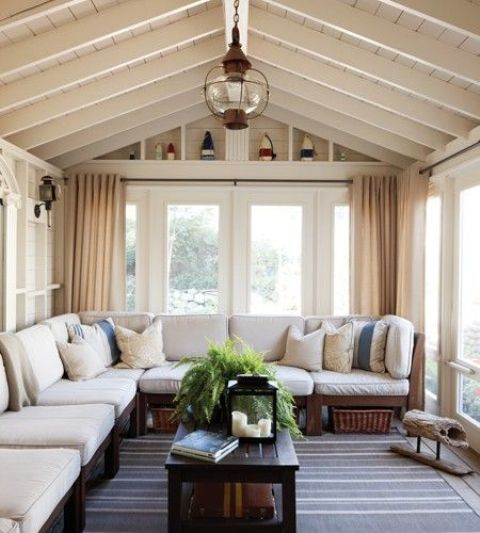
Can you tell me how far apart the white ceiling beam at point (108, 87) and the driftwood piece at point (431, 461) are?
11.0 ft

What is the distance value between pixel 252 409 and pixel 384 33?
7.80 ft

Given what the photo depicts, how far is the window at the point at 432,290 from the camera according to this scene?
4.48m

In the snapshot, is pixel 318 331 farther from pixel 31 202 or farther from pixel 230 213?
pixel 31 202

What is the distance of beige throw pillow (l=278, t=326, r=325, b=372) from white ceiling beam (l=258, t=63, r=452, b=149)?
6.11 feet

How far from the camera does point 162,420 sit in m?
4.19

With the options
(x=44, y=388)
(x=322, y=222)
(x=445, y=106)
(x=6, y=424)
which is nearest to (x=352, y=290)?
(x=322, y=222)

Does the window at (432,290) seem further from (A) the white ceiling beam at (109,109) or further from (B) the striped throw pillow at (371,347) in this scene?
(A) the white ceiling beam at (109,109)

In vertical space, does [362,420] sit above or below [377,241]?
below

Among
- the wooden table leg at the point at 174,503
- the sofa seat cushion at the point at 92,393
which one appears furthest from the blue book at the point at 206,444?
the sofa seat cushion at the point at 92,393

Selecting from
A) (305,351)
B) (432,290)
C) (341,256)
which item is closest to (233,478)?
(305,351)

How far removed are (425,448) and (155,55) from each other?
3636 mm

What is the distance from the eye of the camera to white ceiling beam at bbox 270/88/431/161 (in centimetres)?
471

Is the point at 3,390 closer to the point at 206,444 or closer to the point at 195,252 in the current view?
the point at 206,444

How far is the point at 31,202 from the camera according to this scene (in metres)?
4.56
